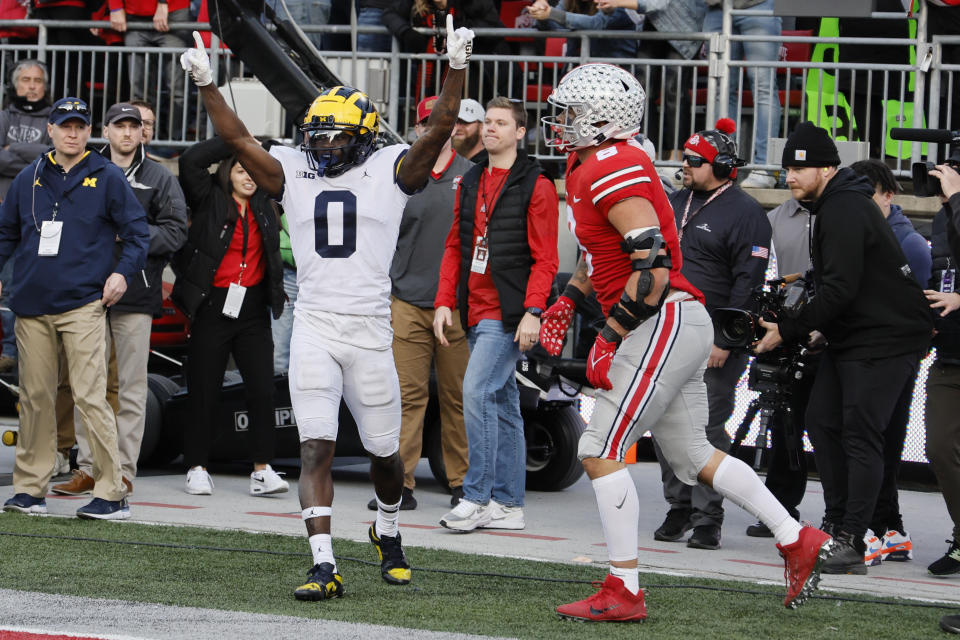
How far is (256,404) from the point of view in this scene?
9.07 metres

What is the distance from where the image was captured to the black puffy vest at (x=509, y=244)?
7.92 metres

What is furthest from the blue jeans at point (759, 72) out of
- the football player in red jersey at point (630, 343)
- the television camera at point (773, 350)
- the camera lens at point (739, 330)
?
the football player in red jersey at point (630, 343)

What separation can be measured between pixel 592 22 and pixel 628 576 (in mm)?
8104

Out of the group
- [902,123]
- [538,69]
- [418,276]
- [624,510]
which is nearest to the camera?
[624,510]

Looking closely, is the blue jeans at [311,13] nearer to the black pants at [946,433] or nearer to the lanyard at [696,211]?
the lanyard at [696,211]

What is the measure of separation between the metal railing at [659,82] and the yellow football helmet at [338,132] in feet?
17.8

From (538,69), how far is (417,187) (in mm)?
7380

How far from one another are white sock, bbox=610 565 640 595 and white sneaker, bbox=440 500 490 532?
7.58 ft

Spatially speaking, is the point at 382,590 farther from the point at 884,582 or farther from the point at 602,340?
the point at 884,582

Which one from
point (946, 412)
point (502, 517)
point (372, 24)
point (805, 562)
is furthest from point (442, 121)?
point (372, 24)

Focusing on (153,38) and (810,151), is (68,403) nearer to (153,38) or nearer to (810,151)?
(810,151)

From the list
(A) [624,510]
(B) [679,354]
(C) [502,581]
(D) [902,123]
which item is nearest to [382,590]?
(C) [502,581]

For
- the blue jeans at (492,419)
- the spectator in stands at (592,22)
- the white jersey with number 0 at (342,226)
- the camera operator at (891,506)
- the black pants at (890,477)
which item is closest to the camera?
the white jersey with number 0 at (342,226)

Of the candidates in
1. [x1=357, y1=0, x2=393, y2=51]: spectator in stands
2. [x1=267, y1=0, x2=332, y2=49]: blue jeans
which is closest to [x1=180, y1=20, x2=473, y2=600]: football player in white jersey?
[x1=357, y1=0, x2=393, y2=51]: spectator in stands
